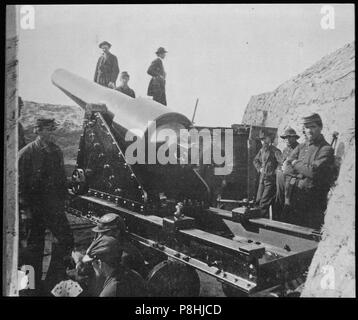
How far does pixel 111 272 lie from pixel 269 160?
2.48 meters

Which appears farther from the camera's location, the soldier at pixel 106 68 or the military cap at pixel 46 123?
the soldier at pixel 106 68

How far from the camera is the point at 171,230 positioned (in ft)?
11.0

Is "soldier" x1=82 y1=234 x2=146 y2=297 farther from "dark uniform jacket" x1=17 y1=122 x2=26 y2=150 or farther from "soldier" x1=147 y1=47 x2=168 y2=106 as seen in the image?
"soldier" x1=147 y1=47 x2=168 y2=106

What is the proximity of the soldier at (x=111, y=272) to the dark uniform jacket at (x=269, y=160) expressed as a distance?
84.2 inches

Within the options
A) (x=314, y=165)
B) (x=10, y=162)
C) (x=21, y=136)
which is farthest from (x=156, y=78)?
(x=314, y=165)

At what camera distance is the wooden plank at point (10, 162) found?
3.74m

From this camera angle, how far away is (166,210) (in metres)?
3.83

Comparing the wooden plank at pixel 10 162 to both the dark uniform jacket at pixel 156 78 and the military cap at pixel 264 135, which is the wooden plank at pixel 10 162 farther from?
the military cap at pixel 264 135

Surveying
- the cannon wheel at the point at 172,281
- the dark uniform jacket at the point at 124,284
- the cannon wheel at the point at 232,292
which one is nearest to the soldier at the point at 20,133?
the dark uniform jacket at the point at 124,284

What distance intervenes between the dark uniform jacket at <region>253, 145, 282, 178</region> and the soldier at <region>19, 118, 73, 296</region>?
2535mm

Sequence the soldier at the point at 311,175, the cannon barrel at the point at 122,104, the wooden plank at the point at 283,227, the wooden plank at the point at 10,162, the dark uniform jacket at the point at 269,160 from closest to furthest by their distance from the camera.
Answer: the wooden plank at the point at 283,227
the soldier at the point at 311,175
the wooden plank at the point at 10,162
the cannon barrel at the point at 122,104
the dark uniform jacket at the point at 269,160
